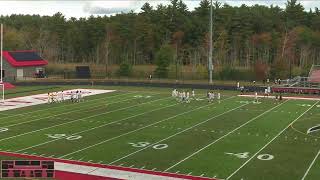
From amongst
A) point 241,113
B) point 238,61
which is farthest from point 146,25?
point 241,113

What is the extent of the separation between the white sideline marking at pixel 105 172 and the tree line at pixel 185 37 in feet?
183

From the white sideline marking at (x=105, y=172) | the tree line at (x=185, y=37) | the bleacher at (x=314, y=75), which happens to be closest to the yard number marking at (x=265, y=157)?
the white sideline marking at (x=105, y=172)

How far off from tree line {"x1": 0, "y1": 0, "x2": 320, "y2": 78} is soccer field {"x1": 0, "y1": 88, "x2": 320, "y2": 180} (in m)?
39.4

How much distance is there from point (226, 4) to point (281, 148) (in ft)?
274

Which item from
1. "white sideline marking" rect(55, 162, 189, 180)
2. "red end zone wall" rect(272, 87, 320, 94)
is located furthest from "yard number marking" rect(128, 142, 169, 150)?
"red end zone wall" rect(272, 87, 320, 94)

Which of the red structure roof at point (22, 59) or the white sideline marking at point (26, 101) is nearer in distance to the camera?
the white sideline marking at point (26, 101)

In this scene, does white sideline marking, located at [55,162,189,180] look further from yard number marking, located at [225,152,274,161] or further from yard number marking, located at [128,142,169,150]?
yard number marking, located at [225,152,274,161]

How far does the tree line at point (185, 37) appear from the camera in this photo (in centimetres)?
8469

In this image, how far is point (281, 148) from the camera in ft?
75.9

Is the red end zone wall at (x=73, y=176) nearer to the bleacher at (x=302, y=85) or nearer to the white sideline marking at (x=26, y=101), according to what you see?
the white sideline marking at (x=26, y=101)

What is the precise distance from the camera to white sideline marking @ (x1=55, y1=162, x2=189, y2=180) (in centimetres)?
1822

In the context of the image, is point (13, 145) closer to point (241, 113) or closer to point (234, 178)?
point (234, 178)

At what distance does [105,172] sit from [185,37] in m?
77.8

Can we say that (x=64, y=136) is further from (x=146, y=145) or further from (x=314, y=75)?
(x=314, y=75)
